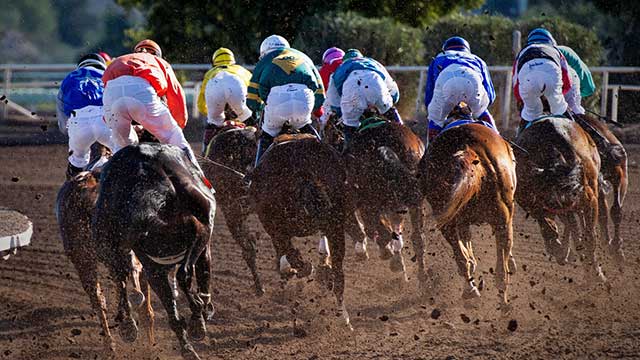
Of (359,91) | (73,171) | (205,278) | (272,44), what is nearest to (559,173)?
(359,91)

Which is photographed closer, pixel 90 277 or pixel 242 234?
pixel 90 277

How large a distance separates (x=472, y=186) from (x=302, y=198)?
117 cm

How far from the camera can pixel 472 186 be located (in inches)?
259

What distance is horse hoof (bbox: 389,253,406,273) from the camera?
8.37m

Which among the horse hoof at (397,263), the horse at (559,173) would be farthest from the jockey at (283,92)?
the horse at (559,173)

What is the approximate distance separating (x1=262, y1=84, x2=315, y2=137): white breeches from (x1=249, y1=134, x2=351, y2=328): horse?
38 centimetres

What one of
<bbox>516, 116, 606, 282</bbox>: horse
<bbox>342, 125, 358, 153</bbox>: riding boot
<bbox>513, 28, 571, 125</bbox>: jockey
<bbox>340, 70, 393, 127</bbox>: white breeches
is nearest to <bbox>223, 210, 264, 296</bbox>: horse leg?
<bbox>342, 125, 358, 153</bbox>: riding boot

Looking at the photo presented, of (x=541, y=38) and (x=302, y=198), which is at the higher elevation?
(x=541, y=38)

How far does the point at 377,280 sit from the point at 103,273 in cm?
247

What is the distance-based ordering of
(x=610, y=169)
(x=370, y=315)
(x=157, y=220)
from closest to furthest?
(x=157, y=220), (x=370, y=315), (x=610, y=169)

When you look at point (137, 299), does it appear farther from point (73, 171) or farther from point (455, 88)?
point (455, 88)

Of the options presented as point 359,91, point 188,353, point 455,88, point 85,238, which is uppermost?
point 455,88

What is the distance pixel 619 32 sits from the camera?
21.0m

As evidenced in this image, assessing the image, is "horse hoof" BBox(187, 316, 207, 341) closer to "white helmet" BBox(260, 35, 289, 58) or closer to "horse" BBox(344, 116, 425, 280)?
"horse" BBox(344, 116, 425, 280)
